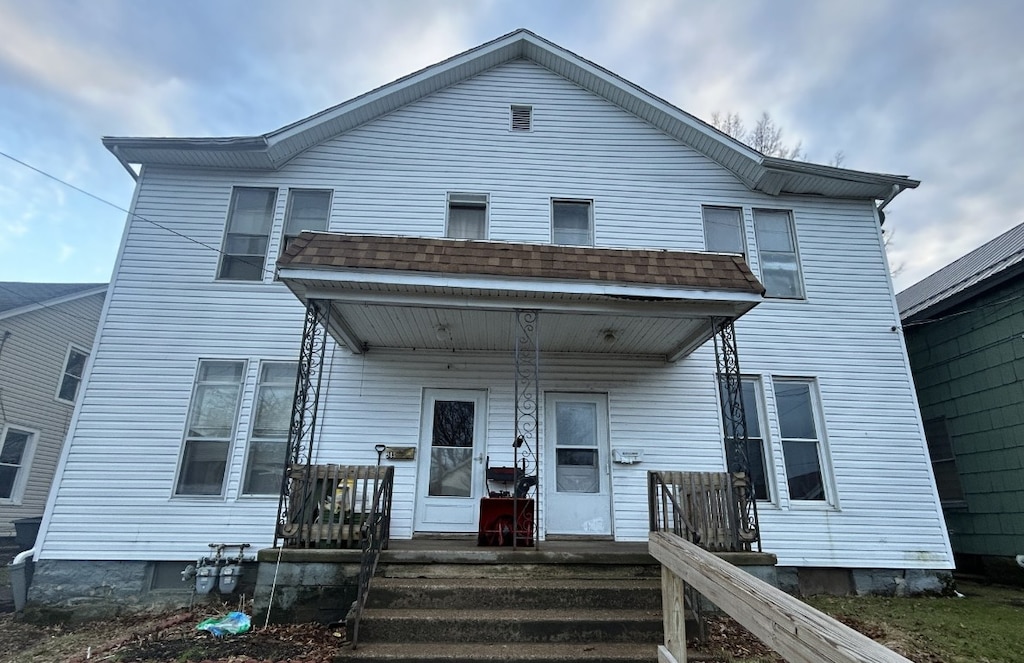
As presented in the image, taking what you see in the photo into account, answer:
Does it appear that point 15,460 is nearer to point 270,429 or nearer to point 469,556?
point 270,429

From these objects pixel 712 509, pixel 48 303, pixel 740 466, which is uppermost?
pixel 48 303

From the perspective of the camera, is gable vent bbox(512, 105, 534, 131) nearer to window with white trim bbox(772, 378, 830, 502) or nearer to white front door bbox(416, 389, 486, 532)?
white front door bbox(416, 389, 486, 532)

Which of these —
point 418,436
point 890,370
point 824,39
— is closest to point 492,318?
point 418,436

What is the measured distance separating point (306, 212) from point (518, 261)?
4.10 metres

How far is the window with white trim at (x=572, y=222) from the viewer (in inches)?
315

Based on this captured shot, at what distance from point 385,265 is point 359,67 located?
34.4 feet

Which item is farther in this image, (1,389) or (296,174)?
(1,389)

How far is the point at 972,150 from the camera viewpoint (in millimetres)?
13922

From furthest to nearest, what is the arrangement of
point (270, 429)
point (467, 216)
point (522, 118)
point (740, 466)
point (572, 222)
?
point (522, 118) < point (572, 222) < point (467, 216) < point (270, 429) < point (740, 466)

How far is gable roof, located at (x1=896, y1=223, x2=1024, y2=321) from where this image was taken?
24.8 ft

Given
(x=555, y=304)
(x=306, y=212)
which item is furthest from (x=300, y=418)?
(x=306, y=212)

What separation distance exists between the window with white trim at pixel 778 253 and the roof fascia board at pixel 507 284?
9.02 ft

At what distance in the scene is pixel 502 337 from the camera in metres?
6.76

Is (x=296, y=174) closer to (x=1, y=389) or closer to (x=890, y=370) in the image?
(x=1, y=389)
